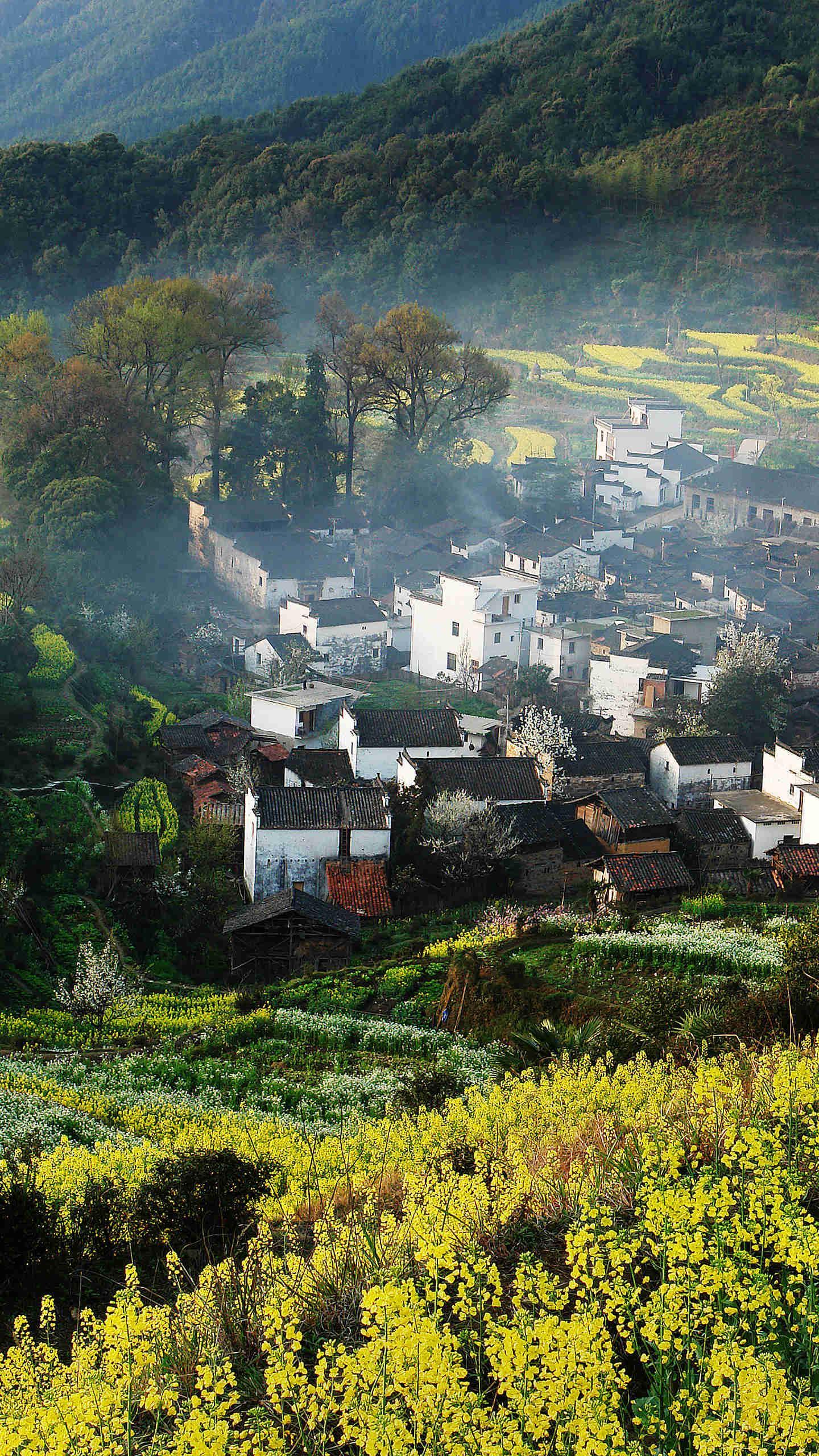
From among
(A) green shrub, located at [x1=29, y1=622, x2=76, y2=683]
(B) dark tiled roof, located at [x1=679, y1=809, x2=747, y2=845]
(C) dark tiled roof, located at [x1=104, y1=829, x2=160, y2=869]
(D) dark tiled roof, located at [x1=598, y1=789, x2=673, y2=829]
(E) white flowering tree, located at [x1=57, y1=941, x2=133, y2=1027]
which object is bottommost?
(B) dark tiled roof, located at [x1=679, y1=809, x2=747, y2=845]

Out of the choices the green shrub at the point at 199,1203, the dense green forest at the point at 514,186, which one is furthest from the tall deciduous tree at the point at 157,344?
the green shrub at the point at 199,1203

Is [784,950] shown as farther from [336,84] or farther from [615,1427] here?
[336,84]

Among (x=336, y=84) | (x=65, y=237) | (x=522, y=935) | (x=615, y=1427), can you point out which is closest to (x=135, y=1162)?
(x=615, y=1427)

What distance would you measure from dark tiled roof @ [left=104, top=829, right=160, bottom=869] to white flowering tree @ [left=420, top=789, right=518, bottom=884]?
11.0 feet

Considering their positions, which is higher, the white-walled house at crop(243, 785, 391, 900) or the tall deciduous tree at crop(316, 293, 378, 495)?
the tall deciduous tree at crop(316, 293, 378, 495)

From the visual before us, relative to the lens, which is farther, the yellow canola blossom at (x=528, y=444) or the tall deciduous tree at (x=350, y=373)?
the yellow canola blossom at (x=528, y=444)

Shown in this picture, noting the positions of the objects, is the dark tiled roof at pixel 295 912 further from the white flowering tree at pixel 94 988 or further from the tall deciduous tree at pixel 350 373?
the tall deciduous tree at pixel 350 373

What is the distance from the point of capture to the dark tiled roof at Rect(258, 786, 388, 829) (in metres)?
17.5

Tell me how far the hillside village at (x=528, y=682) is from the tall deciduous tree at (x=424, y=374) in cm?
288

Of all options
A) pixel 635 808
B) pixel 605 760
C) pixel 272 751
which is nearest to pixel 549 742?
pixel 605 760

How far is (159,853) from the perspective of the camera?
16891 mm

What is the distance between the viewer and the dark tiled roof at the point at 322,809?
17453mm

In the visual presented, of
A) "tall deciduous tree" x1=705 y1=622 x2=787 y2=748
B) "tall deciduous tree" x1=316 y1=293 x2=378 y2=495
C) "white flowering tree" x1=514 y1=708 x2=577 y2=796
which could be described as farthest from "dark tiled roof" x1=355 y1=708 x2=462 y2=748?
"tall deciduous tree" x1=316 y1=293 x2=378 y2=495

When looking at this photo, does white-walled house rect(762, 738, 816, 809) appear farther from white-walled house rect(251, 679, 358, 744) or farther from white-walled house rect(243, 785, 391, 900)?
white-walled house rect(251, 679, 358, 744)
